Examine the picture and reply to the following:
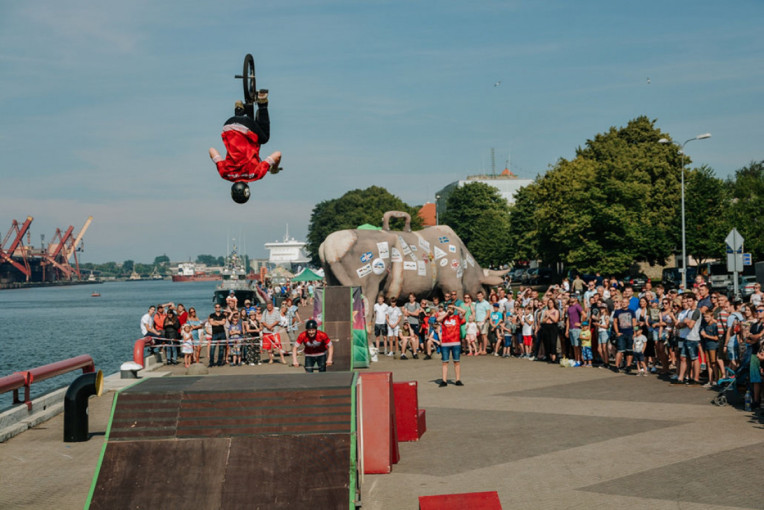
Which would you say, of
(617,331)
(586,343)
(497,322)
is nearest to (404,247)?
(497,322)

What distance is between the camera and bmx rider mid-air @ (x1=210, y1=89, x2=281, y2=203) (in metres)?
10.6

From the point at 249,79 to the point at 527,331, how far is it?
14874mm

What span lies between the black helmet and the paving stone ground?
159 inches

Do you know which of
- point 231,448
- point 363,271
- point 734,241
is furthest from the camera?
point 363,271

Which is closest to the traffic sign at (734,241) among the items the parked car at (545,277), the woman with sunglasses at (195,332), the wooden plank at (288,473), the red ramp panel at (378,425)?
the red ramp panel at (378,425)

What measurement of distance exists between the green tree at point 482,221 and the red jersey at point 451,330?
68.7 metres

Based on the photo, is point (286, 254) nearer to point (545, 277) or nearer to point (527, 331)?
point (545, 277)

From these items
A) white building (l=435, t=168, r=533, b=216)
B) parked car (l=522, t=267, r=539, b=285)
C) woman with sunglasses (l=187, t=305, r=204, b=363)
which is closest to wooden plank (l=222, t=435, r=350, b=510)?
woman with sunglasses (l=187, t=305, r=204, b=363)

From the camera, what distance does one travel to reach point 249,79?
1032 cm

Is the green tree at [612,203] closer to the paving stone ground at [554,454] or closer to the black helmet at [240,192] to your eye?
the paving stone ground at [554,454]

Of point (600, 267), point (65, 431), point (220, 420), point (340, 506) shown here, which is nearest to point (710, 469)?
point (340, 506)

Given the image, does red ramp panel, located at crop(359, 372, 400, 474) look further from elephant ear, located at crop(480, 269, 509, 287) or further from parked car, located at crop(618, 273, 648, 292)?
parked car, located at crop(618, 273, 648, 292)

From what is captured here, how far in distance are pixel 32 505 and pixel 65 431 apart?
4.11m

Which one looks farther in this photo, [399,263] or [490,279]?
[490,279]
